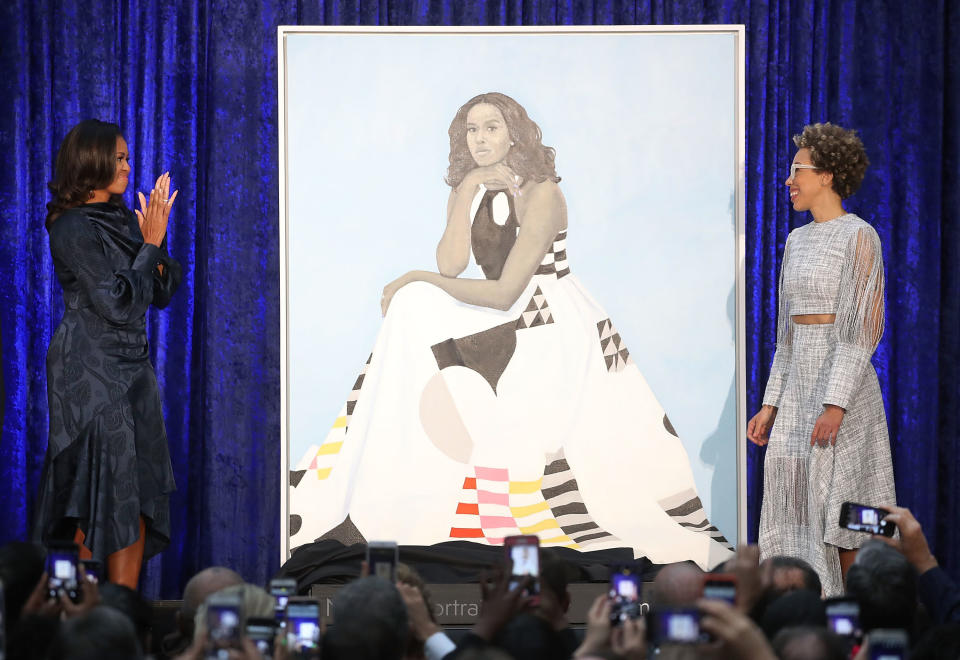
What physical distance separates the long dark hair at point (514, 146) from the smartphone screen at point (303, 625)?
8.96 feet

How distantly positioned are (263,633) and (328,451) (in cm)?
257

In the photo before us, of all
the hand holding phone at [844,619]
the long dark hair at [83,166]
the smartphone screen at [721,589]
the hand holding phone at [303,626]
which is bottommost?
the hand holding phone at [303,626]

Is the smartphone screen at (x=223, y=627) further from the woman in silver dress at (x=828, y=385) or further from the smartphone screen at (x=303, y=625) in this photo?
the woman in silver dress at (x=828, y=385)

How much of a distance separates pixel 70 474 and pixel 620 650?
2.08 metres

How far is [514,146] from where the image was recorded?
4699 mm

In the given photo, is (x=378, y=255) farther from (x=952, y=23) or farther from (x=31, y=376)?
(x=952, y=23)

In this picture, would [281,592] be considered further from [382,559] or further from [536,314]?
[536,314]

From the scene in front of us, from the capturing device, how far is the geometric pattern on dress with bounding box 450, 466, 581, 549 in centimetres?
457

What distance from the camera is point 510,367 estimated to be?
464 centimetres

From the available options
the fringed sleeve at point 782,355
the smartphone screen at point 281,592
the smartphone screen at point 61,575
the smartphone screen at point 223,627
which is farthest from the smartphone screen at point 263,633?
the fringed sleeve at point 782,355

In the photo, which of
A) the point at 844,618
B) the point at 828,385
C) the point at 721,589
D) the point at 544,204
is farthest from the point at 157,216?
the point at 844,618

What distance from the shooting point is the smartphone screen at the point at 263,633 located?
2033 millimetres

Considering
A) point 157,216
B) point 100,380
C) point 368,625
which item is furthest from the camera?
point 157,216

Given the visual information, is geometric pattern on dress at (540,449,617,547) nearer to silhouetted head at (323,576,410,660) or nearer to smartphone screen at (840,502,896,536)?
smartphone screen at (840,502,896,536)
